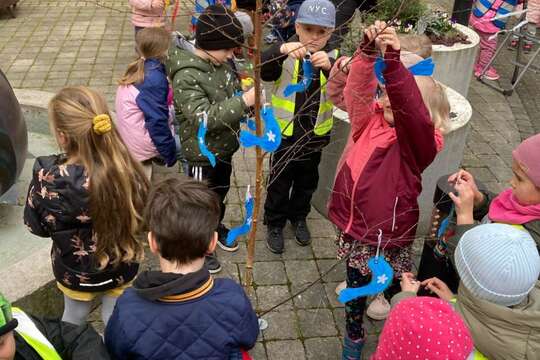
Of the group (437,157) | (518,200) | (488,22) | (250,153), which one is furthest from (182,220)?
(488,22)

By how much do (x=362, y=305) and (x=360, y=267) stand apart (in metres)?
0.23

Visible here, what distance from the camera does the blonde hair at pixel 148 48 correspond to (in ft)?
12.6

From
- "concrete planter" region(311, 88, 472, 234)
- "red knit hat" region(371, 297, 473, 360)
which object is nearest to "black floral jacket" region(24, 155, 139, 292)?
"red knit hat" region(371, 297, 473, 360)

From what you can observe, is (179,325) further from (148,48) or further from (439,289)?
(148,48)

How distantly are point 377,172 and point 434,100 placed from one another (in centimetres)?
47

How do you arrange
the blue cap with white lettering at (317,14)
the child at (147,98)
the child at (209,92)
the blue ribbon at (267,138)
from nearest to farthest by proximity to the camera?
the blue ribbon at (267,138) < the child at (209,92) < the blue cap with white lettering at (317,14) < the child at (147,98)

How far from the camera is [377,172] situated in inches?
111

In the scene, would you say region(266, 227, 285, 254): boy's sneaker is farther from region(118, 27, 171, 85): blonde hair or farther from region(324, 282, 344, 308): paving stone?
region(118, 27, 171, 85): blonde hair

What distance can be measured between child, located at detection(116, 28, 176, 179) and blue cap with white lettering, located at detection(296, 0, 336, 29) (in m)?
1.12

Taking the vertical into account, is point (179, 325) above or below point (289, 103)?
above

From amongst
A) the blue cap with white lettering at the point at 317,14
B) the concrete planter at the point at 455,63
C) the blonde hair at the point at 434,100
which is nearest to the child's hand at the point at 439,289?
the blonde hair at the point at 434,100

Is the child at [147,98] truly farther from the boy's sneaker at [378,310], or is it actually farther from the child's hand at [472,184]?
the child's hand at [472,184]

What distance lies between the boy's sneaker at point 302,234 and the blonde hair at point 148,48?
159cm

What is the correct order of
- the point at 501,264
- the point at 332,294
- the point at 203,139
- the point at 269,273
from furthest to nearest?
the point at 269,273 → the point at 332,294 → the point at 203,139 → the point at 501,264
